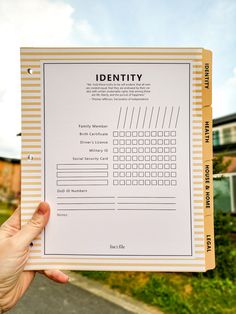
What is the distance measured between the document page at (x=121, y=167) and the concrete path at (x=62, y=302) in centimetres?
288

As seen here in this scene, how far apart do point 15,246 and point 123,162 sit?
62cm

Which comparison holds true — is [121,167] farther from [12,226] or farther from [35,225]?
[12,226]

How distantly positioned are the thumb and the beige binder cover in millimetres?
41

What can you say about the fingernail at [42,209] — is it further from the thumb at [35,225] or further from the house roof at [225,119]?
the house roof at [225,119]

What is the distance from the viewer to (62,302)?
425cm

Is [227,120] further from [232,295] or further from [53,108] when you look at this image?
[53,108]

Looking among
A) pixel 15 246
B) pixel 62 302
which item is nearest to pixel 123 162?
pixel 15 246

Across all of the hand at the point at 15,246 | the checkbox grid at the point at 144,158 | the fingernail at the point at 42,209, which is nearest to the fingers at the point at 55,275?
the hand at the point at 15,246

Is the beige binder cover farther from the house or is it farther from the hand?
the house

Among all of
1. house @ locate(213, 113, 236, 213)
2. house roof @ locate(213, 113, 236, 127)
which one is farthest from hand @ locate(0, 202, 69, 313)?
house roof @ locate(213, 113, 236, 127)

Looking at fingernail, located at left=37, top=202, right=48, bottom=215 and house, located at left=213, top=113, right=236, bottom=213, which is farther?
house, located at left=213, top=113, right=236, bottom=213

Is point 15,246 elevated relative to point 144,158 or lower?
lower

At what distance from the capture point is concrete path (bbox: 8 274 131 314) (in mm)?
4016

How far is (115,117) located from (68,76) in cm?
29
